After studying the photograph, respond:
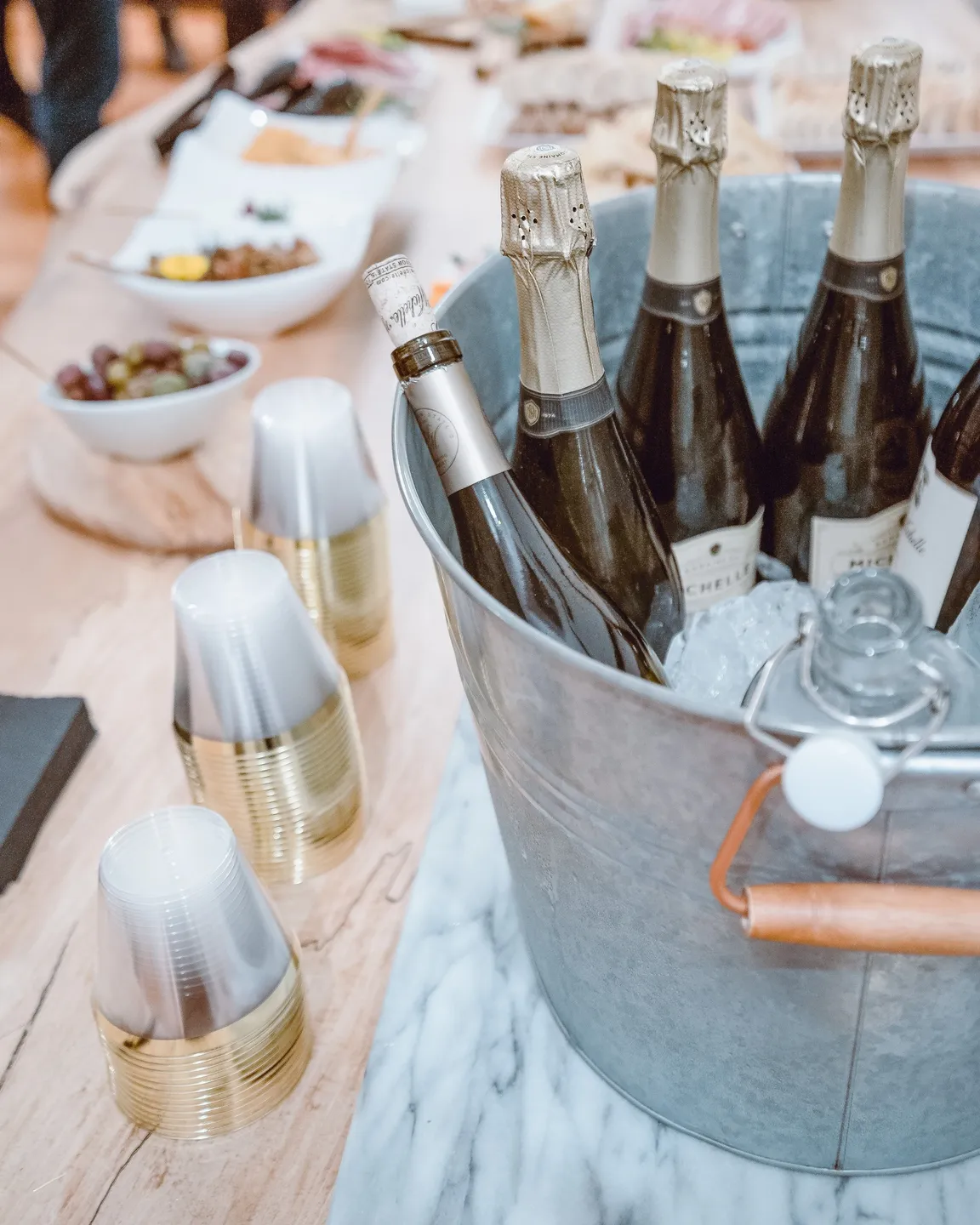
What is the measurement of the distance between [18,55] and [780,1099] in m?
4.10

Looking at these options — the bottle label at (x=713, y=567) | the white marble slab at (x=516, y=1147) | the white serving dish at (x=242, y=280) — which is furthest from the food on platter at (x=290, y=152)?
the white marble slab at (x=516, y=1147)

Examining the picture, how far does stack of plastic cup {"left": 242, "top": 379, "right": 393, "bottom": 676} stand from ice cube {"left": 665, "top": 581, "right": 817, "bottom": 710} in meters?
0.21

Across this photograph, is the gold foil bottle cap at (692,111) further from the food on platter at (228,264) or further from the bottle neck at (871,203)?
the food on platter at (228,264)

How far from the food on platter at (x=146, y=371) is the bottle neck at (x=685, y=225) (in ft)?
1.40

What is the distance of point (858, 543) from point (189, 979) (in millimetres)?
423

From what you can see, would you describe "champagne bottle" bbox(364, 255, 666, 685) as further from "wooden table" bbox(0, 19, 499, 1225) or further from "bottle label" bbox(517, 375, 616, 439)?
"wooden table" bbox(0, 19, 499, 1225)

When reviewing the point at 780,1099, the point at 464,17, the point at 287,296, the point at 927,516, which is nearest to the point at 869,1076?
the point at 780,1099

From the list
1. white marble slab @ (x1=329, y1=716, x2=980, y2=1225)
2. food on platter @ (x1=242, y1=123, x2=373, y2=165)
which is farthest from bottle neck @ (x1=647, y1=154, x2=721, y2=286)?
food on platter @ (x1=242, y1=123, x2=373, y2=165)

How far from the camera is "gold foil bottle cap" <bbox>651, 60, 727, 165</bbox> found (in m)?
0.47

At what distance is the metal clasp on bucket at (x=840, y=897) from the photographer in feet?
0.85

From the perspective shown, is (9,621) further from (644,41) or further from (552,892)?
(644,41)

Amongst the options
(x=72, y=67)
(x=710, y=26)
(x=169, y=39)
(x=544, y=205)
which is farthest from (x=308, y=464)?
(x=169, y=39)

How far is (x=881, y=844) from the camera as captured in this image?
0.98ft

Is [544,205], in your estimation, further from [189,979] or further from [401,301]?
[189,979]
